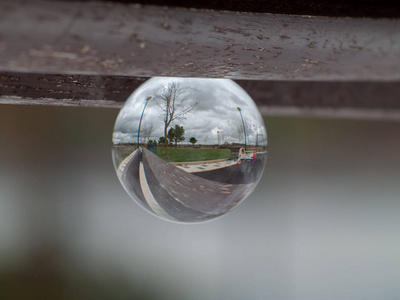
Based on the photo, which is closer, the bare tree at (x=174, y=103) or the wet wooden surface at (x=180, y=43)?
the wet wooden surface at (x=180, y=43)

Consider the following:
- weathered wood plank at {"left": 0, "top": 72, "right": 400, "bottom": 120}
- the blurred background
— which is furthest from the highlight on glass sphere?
the blurred background

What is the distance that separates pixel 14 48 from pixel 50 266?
325cm

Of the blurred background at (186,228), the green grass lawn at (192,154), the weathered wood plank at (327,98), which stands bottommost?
the blurred background at (186,228)

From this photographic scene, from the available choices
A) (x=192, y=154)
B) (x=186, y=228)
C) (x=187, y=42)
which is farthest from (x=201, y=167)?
(x=186, y=228)

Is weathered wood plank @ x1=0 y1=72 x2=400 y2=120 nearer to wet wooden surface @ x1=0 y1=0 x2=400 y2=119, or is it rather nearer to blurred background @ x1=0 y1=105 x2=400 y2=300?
wet wooden surface @ x1=0 y1=0 x2=400 y2=119

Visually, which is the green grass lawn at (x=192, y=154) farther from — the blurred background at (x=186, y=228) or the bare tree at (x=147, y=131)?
the blurred background at (x=186, y=228)

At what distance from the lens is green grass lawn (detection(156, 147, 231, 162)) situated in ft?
1.16

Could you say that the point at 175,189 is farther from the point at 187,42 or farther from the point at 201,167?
the point at 187,42

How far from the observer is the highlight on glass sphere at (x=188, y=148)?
13.9 inches

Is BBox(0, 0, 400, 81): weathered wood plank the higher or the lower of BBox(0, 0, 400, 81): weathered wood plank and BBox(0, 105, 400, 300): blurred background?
the higher

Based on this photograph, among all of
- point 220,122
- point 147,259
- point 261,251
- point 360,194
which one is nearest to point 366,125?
point 360,194

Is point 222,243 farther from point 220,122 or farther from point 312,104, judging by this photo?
point 220,122

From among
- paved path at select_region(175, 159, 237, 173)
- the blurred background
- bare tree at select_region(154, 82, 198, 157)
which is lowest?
the blurred background

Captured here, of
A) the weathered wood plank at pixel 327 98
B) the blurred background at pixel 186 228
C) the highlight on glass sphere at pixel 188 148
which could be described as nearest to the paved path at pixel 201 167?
the highlight on glass sphere at pixel 188 148
